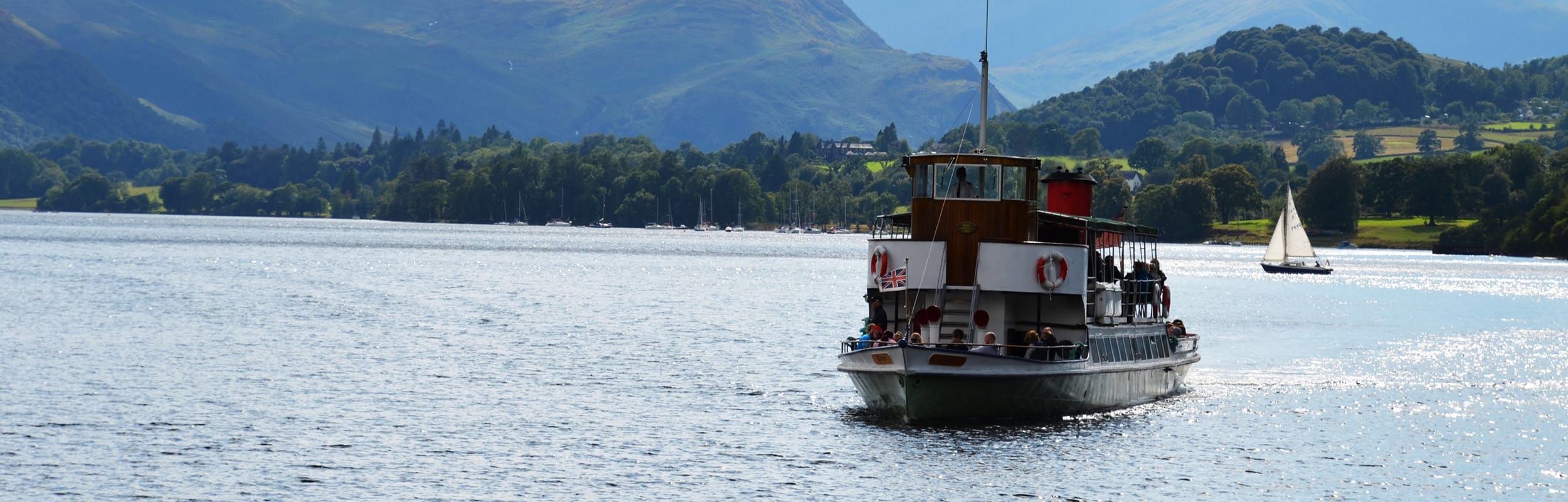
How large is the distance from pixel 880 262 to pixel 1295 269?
132302 mm

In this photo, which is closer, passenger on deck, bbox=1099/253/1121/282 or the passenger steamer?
the passenger steamer

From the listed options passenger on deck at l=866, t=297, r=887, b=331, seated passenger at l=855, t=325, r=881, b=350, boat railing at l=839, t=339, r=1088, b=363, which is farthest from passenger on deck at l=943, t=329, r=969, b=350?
passenger on deck at l=866, t=297, r=887, b=331

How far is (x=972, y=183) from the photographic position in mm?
51500

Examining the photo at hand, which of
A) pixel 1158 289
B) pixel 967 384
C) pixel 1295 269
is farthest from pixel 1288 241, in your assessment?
pixel 967 384

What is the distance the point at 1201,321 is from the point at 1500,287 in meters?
55.2

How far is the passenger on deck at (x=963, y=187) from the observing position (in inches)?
2019

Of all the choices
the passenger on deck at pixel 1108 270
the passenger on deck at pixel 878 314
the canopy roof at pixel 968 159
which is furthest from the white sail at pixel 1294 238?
the passenger on deck at pixel 878 314

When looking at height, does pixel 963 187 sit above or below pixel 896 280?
above

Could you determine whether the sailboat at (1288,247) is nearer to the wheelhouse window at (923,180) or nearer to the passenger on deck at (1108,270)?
the passenger on deck at (1108,270)

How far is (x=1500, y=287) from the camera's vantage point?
475 feet

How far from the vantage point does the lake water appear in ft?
135

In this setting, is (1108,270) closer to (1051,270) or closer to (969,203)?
(1051,270)

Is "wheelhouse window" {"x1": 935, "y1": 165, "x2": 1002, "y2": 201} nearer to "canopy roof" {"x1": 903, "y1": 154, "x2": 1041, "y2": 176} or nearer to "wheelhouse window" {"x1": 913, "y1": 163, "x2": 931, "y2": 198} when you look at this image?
"canopy roof" {"x1": 903, "y1": 154, "x2": 1041, "y2": 176}

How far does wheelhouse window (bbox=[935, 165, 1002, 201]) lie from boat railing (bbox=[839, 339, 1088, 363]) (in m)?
4.29
